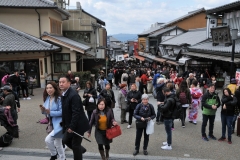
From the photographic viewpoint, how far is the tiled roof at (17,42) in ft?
42.4

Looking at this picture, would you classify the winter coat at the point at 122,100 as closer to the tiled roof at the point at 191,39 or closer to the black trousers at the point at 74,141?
the black trousers at the point at 74,141

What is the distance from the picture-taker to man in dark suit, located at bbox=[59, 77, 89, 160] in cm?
397

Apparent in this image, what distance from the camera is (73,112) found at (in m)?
3.96

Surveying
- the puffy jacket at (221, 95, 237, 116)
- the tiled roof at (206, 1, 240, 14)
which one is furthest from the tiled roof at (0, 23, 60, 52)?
the tiled roof at (206, 1, 240, 14)

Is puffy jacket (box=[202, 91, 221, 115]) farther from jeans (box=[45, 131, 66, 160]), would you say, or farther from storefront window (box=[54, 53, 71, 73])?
storefront window (box=[54, 53, 71, 73])

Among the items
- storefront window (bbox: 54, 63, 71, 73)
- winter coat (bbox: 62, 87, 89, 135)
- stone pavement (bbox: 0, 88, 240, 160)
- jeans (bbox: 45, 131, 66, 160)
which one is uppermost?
storefront window (bbox: 54, 63, 71, 73)

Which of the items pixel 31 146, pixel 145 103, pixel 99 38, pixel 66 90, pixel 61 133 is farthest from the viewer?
pixel 99 38

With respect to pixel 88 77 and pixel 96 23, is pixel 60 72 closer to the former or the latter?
pixel 88 77

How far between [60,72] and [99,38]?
34.9 ft

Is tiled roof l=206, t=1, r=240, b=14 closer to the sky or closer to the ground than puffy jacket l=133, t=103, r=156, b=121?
closer to the sky

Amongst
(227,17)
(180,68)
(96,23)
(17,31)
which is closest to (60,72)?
(17,31)

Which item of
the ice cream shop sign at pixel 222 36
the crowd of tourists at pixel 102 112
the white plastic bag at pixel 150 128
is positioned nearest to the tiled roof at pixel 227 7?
the ice cream shop sign at pixel 222 36

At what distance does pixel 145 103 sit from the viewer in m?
5.42

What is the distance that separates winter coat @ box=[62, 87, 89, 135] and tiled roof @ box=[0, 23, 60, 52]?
32.6 ft
